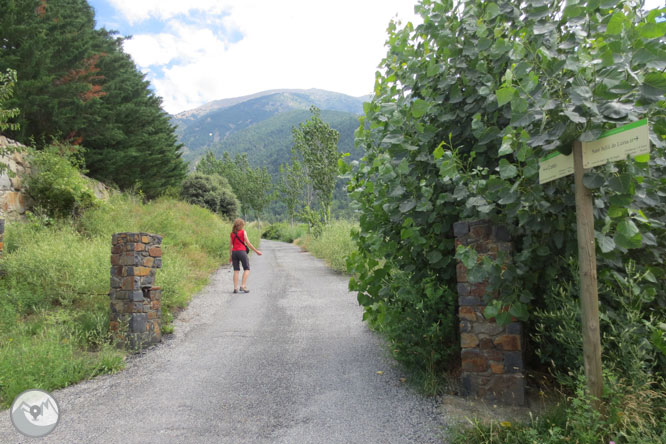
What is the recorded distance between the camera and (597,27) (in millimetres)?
2553

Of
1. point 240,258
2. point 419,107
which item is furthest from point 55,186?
point 419,107

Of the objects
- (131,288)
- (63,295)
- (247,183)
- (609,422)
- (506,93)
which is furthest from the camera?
(247,183)

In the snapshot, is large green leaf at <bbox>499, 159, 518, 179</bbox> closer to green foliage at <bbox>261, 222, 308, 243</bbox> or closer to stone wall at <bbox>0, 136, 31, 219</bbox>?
stone wall at <bbox>0, 136, 31, 219</bbox>

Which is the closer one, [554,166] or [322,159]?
[554,166]

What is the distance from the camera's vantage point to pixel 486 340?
3492 mm

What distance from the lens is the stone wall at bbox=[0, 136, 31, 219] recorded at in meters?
9.76

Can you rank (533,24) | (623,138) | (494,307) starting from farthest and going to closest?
(494,307) → (533,24) → (623,138)

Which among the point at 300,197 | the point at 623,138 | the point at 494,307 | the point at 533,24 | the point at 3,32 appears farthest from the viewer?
the point at 300,197

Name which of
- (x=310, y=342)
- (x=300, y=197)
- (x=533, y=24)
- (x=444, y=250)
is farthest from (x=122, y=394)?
(x=300, y=197)

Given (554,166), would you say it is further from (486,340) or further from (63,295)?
(63,295)

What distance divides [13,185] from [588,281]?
502 inches

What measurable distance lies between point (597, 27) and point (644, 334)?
2115mm

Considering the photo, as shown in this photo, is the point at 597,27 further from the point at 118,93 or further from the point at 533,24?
the point at 118,93

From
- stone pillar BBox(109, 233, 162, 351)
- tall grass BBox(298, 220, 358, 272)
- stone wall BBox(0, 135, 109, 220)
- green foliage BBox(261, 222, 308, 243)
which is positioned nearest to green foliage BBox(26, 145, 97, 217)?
stone wall BBox(0, 135, 109, 220)
